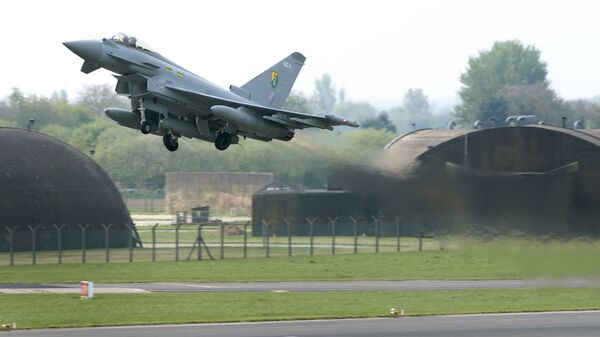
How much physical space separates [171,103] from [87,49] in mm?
3795

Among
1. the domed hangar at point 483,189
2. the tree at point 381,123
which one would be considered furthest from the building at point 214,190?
the tree at point 381,123

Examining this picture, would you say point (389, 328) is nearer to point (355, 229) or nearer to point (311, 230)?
point (355, 229)

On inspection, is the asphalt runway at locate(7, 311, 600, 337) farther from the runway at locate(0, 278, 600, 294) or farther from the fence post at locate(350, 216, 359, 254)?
the fence post at locate(350, 216, 359, 254)

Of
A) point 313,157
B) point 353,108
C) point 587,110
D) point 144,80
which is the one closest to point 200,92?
point 144,80

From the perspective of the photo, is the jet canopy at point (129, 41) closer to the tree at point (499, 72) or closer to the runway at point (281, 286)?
the runway at point (281, 286)

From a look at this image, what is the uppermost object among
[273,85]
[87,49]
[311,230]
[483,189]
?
[87,49]

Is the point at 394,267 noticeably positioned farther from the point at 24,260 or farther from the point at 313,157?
the point at 24,260

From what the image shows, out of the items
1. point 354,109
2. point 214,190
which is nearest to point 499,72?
point 354,109

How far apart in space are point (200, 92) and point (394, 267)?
76.8 feet

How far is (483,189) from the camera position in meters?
43.6

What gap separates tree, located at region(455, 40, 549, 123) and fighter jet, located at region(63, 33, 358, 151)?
144 metres

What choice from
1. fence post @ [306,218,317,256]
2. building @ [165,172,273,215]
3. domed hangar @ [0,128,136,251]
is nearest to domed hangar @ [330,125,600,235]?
fence post @ [306,218,317,256]

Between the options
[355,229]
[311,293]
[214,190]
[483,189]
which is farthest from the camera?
[214,190]

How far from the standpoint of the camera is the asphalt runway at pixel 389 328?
37.5 m
